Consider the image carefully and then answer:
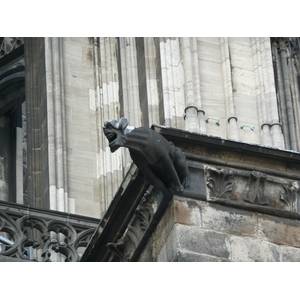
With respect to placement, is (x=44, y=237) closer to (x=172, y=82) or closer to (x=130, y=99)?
(x=172, y=82)

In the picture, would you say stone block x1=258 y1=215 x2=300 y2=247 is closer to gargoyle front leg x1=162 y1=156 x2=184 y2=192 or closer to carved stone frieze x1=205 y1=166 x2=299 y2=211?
carved stone frieze x1=205 y1=166 x2=299 y2=211

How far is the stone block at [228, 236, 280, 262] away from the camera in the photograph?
1439 cm

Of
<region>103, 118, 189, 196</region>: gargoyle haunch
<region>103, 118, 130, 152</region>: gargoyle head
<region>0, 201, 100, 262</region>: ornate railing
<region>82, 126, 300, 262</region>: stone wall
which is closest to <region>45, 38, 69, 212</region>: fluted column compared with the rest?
<region>0, 201, 100, 262</region>: ornate railing

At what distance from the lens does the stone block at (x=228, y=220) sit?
1452cm

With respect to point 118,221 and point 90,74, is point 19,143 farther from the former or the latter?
point 118,221

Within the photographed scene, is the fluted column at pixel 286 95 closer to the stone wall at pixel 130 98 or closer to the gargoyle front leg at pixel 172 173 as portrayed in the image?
the stone wall at pixel 130 98

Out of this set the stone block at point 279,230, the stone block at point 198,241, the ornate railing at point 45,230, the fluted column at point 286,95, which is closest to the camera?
the stone block at point 198,241

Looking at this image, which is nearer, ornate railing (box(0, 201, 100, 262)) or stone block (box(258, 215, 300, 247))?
stone block (box(258, 215, 300, 247))

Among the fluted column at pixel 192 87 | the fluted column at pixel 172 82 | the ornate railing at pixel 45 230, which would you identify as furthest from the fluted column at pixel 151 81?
the ornate railing at pixel 45 230

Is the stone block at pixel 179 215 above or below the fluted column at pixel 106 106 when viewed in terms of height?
below

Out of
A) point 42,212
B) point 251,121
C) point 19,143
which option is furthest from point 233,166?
point 19,143

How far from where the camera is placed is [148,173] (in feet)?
47.4

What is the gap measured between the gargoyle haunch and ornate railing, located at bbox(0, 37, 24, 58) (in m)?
8.57

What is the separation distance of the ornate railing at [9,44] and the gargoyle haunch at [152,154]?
8569 millimetres
